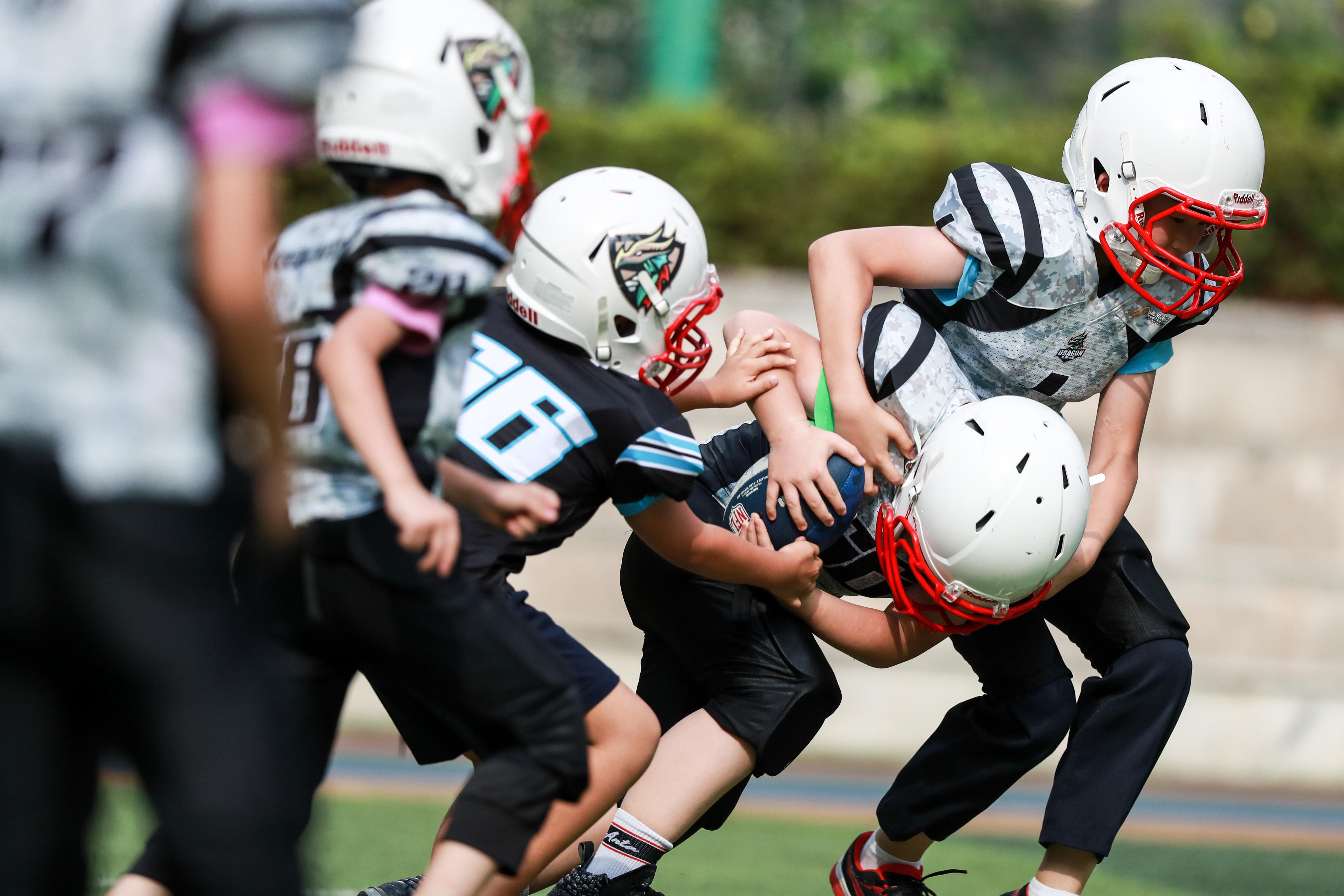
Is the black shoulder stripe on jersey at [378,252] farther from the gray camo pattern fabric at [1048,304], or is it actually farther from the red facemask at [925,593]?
the gray camo pattern fabric at [1048,304]

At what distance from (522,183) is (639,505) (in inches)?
24.4

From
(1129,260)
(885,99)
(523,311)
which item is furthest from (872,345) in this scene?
(885,99)

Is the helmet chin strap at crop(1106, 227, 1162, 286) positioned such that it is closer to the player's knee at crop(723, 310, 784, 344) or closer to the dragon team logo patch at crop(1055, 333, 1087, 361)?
the dragon team logo patch at crop(1055, 333, 1087, 361)

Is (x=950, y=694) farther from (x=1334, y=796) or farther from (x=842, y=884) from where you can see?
(x=842, y=884)

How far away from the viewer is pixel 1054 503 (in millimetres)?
2807

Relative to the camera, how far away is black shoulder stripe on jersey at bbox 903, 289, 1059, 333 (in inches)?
122

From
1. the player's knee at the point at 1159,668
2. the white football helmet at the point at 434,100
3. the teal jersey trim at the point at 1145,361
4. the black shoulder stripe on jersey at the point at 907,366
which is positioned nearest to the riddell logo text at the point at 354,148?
the white football helmet at the point at 434,100

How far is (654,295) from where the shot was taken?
8.77 ft

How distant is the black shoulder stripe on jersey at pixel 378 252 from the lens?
2.05 m

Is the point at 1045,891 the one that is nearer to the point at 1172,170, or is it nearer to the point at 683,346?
the point at 683,346

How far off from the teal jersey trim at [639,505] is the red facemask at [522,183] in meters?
0.51

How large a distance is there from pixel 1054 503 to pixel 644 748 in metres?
0.91

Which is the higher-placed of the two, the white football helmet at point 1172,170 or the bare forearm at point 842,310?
the white football helmet at point 1172,170

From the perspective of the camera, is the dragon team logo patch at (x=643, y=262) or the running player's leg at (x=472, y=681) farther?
the dragon team logo patch at (x=643, y=262)
